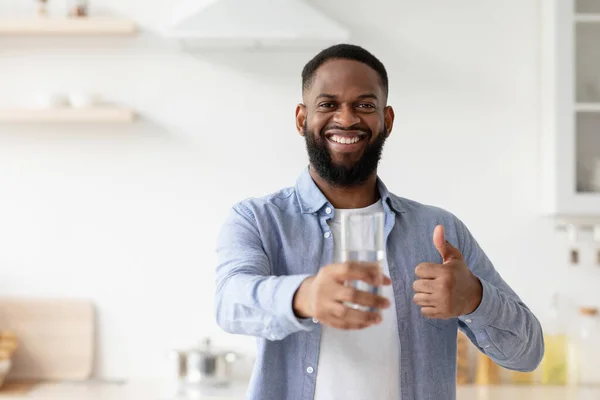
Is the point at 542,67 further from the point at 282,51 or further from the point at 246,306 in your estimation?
the point at 246,306

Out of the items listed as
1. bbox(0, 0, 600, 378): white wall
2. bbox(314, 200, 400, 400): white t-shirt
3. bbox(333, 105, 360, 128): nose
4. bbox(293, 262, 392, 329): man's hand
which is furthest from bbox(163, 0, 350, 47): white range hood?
bbox(293, 262, 392, 329): man's hand

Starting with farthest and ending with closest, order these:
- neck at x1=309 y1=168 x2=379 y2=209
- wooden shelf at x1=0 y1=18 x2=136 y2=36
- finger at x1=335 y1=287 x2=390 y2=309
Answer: wooden shelf at x1=0 y1=18 x2=136 y2=36, neck at x1=309 y1=168 x2=379 y2=209, finger at x1=335 y1=287 x2=390 y2=309

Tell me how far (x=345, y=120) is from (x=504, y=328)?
1.30 ft

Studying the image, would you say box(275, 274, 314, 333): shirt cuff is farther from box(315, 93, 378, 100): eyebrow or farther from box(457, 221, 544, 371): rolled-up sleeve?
box(315, 93, 378, 100): eyebrow

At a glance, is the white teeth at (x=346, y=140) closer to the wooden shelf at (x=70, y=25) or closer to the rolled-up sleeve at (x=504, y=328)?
the rolled-up sleeve at (x=504, y=328)

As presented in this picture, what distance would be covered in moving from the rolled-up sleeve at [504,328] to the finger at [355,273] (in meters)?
0.23

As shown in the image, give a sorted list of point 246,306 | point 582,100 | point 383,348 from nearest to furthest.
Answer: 1. point 246,306
2. point 383,348
3. point 582,100

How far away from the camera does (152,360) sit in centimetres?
304

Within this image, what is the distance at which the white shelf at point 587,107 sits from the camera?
9.31 ft

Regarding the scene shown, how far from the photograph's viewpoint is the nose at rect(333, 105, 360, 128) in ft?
4.30

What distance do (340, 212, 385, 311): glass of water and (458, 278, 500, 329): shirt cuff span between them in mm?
192

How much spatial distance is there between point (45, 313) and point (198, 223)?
0.64 meters

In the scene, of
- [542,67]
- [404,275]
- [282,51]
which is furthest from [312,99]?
[542,67]

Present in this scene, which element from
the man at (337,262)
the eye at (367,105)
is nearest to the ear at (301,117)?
the man at (337,262)
